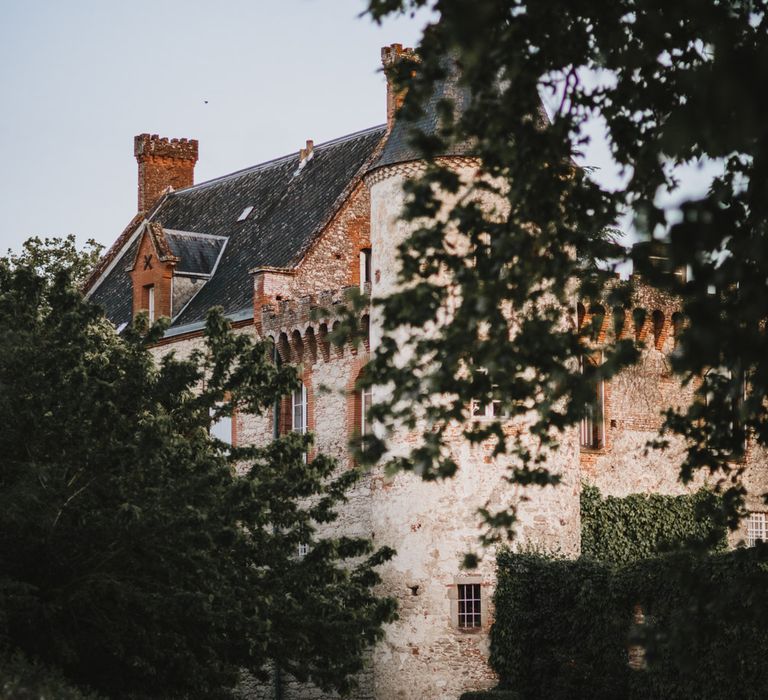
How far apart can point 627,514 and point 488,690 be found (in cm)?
547

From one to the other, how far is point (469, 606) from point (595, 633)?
2441mm

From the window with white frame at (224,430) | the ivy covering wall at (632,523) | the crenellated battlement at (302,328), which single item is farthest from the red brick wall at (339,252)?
the ivy covering wall at (632,523)

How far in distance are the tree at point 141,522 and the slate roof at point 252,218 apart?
1199 centimetres

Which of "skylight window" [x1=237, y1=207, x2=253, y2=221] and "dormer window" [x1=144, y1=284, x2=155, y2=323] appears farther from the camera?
"skylight window" [x1=237, y1=207, x2=253, y2=221]

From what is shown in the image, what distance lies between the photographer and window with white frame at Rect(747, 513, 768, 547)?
32.4m

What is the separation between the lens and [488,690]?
1036 inches

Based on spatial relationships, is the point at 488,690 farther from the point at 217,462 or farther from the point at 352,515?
the point at 217,462

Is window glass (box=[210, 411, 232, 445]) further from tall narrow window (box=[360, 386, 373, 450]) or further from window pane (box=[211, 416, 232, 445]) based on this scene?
tall narrow window (box=[360, 386, 373, 450])

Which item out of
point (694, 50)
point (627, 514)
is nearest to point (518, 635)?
point (627, 514)

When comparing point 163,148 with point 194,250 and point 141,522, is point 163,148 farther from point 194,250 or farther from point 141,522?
point 141,522

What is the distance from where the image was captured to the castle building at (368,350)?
88.6 feet

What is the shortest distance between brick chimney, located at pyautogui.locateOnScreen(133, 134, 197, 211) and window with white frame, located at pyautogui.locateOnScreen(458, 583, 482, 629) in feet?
70.0

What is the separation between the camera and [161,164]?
45031 millimetres

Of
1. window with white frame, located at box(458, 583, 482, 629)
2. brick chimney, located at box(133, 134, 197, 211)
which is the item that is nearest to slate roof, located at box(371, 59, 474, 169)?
window with white frame, located at box(458, 583, 482, 629)
